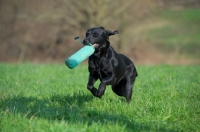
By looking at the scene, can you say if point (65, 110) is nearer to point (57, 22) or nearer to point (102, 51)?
point (102, 51)

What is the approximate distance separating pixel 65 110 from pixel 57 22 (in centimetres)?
2102

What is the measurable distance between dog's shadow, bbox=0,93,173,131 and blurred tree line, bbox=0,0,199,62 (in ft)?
60.8

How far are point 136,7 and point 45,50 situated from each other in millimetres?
8427

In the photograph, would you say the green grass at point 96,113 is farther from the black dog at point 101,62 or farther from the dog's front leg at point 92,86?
the black dog at point 101,62

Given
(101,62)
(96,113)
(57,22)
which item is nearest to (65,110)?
(96,113)

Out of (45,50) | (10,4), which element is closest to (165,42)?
(45,50)

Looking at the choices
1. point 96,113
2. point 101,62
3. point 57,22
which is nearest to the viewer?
point 96,113

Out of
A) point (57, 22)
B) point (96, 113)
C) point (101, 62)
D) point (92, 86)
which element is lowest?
point (96, 113)

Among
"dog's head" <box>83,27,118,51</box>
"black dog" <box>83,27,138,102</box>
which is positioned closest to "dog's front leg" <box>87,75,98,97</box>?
"black dog" <box>83,27,138,102</box>

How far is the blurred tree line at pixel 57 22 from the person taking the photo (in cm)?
2411

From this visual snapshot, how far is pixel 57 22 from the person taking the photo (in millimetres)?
25234

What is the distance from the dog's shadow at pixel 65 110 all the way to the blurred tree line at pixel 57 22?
1852cm

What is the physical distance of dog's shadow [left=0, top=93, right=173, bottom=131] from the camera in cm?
425

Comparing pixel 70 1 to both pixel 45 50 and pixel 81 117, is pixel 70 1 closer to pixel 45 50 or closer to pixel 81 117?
pixel 45 50
